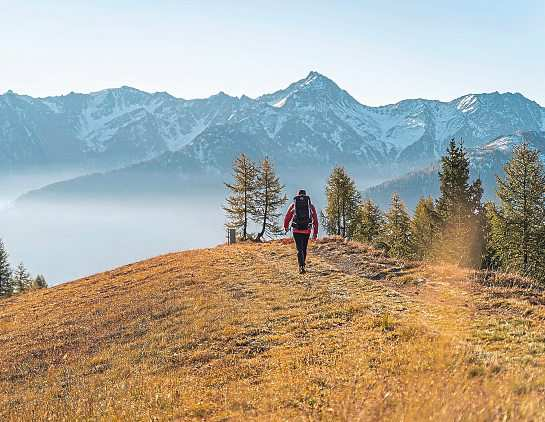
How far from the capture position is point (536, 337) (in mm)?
9953

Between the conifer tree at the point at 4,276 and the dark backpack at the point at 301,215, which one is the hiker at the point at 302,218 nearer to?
the dark backpack at the point at 301,215

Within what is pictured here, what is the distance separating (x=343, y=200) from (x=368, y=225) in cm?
512

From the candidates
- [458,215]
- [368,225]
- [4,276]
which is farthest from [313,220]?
[4,276]

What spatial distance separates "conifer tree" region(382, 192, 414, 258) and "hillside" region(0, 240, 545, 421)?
120 ft

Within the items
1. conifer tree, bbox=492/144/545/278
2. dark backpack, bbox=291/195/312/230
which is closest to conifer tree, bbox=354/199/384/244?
conifer tree, bbox=492/144/545/278

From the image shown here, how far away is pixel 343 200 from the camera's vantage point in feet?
210

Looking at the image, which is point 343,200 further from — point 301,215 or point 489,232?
point 301,215

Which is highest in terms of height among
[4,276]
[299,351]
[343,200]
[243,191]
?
[243,191]

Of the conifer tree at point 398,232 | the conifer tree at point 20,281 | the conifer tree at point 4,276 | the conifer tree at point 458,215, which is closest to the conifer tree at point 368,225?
the conifer tree at point 398,232

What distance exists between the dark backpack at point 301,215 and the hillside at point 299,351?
2378 mm

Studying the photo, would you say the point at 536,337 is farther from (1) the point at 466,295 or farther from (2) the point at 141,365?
(2) the point at 141,365

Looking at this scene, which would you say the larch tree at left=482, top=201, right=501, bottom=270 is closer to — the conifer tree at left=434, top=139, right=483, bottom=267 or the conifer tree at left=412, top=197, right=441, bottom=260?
the conifer tree at left=434, top=139, right=483, bottom=267

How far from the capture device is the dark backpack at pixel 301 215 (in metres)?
21.6

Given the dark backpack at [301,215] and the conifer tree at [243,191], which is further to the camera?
the conifer tree at [243,191]
